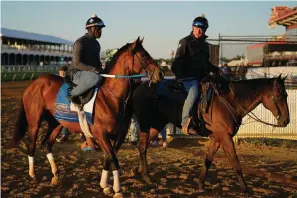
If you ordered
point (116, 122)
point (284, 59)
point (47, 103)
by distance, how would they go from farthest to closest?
point (284, 59)
point (47, 103)
point (116, 122)

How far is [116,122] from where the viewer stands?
636 cm

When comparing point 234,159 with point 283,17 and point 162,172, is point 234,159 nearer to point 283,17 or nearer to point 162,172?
point 162,172

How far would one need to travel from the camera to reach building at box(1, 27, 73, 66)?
51969 mm

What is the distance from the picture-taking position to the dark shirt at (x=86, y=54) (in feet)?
21.8

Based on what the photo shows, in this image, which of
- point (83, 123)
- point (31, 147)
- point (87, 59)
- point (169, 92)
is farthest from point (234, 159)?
point (31, 147)

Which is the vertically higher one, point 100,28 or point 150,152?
point 100,28

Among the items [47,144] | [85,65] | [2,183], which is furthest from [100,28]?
[2,183]

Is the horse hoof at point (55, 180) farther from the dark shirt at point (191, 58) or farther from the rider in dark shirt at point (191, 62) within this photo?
the dark shirt at point (191, 58)

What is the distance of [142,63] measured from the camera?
6.18 m

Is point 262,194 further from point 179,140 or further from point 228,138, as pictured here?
point 179,140

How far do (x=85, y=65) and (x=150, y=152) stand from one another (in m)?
4.52

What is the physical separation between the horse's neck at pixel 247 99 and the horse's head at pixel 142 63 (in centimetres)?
180

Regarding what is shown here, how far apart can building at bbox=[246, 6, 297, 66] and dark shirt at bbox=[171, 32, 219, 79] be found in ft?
16.6

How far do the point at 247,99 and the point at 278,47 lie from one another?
10.4 meters
